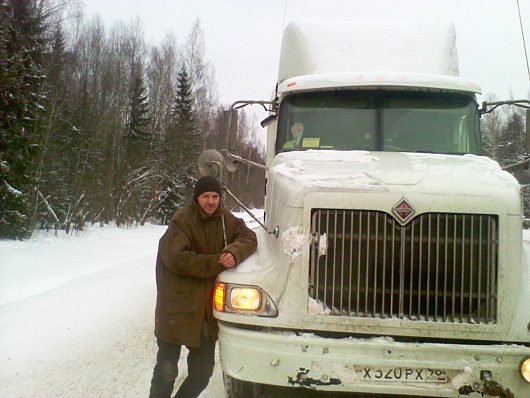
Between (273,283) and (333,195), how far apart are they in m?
0.74

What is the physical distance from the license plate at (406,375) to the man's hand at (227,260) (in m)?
1.15

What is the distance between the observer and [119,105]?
104 ft

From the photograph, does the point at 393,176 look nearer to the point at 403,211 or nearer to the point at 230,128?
the point at 403,211

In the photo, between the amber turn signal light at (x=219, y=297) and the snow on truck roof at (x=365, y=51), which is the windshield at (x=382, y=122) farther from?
the amber turn signal light at (x=219, y=297)

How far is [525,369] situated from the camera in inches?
114

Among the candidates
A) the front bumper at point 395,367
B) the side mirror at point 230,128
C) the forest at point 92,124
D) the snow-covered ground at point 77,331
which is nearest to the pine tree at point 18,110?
the forest at point 92,124

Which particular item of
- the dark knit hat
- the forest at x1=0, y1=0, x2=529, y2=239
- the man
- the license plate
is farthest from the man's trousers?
the forest at x1=0, y1=0, x2=529, y2=239

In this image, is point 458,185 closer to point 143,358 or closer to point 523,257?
point 523,257

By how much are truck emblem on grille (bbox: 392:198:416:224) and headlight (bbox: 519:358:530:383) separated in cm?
115

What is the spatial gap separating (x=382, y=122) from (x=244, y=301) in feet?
7.58

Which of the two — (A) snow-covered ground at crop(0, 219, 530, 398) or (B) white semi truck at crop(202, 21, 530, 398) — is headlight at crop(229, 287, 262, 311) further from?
(A) snow-covered ground at crop(0, 219, 530, 398)

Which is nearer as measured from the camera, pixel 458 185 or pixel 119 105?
pixel 458 185

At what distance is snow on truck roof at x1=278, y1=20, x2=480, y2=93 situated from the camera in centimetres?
498

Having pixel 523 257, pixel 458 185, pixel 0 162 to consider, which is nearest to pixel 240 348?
pixel 458 185
